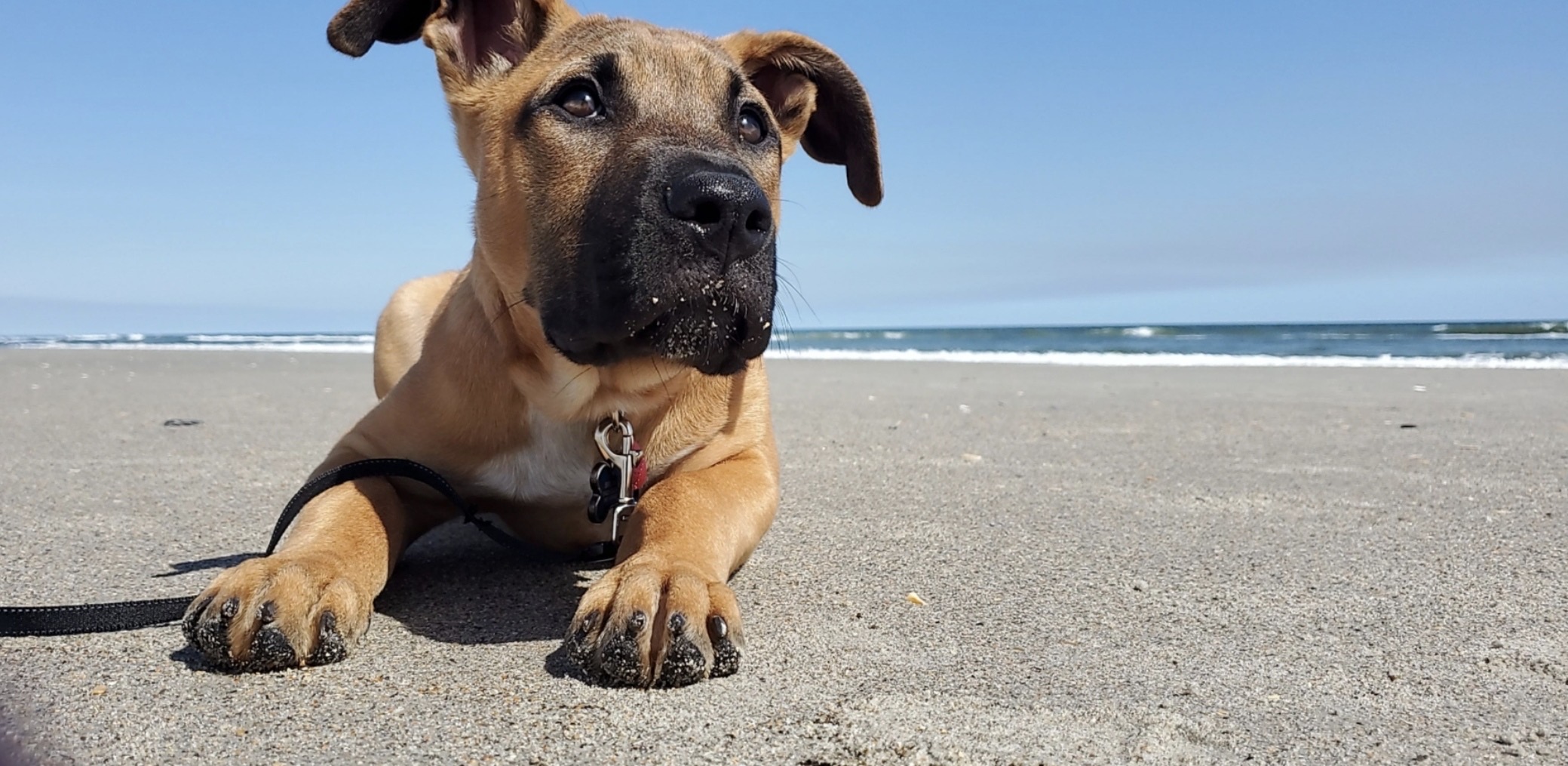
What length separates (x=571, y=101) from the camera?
2.88 metres

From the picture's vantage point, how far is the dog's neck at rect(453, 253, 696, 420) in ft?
9.52

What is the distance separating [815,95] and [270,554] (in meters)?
2.36

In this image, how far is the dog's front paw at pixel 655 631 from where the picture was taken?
6.69ft

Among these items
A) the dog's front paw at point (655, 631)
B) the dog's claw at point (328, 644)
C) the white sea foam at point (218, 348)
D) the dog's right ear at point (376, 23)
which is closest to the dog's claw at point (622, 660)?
the dog's front paw at point (655, 631)

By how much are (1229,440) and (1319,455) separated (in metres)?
0.71

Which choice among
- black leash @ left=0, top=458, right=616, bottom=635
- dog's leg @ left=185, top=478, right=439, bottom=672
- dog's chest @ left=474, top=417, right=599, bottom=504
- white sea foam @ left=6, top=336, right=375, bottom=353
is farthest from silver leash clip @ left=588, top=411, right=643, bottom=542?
white sea foam @ left=6, top=336, right=375, bottom=353

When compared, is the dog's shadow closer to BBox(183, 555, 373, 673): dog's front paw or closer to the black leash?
the black leash

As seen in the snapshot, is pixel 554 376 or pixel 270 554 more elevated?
pixel 554 376

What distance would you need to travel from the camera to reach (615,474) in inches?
111

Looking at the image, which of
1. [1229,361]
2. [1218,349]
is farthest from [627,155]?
[1218,349]

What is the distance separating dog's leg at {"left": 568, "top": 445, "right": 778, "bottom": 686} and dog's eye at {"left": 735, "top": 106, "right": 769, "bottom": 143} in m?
1.15

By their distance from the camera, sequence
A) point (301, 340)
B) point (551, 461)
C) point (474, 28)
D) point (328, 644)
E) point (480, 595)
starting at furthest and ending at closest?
point (301, 340) → point (474, 28) → point (551, 461) → point (480, 595) → point (328, 644)

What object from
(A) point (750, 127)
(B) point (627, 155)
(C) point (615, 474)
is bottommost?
(C) point (615, 474)

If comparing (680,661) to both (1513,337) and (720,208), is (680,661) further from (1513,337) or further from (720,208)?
(1513,337)
